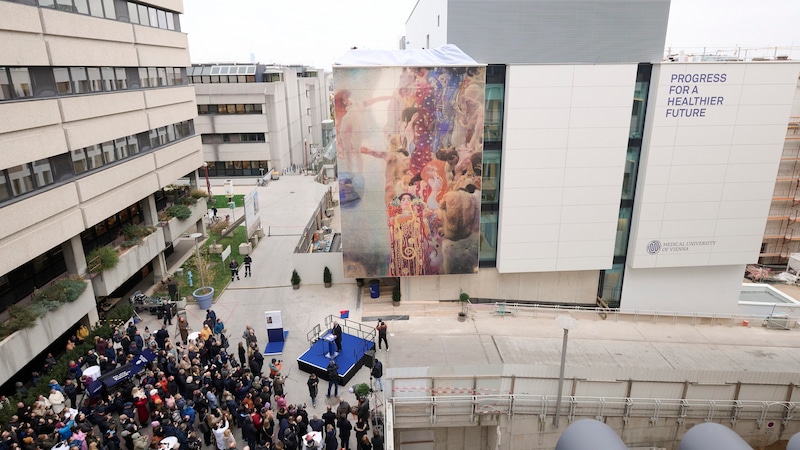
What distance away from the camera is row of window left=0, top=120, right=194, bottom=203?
57.5ft

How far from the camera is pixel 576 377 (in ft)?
49.9

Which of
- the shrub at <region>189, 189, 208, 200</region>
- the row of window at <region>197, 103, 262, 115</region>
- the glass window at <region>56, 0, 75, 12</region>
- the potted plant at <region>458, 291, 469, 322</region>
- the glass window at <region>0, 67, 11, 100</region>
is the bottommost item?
the potted plant at <region>458, 291, 469, 322</region>

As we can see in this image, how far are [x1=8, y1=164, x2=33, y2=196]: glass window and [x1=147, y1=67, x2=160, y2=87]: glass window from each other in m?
11.4

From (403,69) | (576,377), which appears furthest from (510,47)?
(576,377)

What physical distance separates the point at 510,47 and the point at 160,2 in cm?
2052

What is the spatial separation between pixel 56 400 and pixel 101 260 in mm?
7895

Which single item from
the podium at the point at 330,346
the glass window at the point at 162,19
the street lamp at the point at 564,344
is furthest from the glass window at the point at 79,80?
the street lamp at the point at 564,344

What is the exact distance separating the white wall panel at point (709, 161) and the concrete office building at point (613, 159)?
0.06 m

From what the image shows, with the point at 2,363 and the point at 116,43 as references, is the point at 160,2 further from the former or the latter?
the point at 2,363

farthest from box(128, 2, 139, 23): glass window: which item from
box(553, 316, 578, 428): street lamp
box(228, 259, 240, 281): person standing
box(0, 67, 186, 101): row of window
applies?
box(553, 316, 578, 428): street lamp

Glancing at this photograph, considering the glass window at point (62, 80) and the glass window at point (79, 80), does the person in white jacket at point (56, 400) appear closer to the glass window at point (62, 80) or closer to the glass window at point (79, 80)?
the glass window at point (62, 80)

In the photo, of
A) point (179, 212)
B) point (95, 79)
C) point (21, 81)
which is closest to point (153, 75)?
point (95, 79)

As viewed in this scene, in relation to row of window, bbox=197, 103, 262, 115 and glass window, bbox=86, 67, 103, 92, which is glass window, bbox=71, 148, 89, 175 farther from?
row of window, bbox=197, 103, 262, 115

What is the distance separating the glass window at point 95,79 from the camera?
22.3 m
